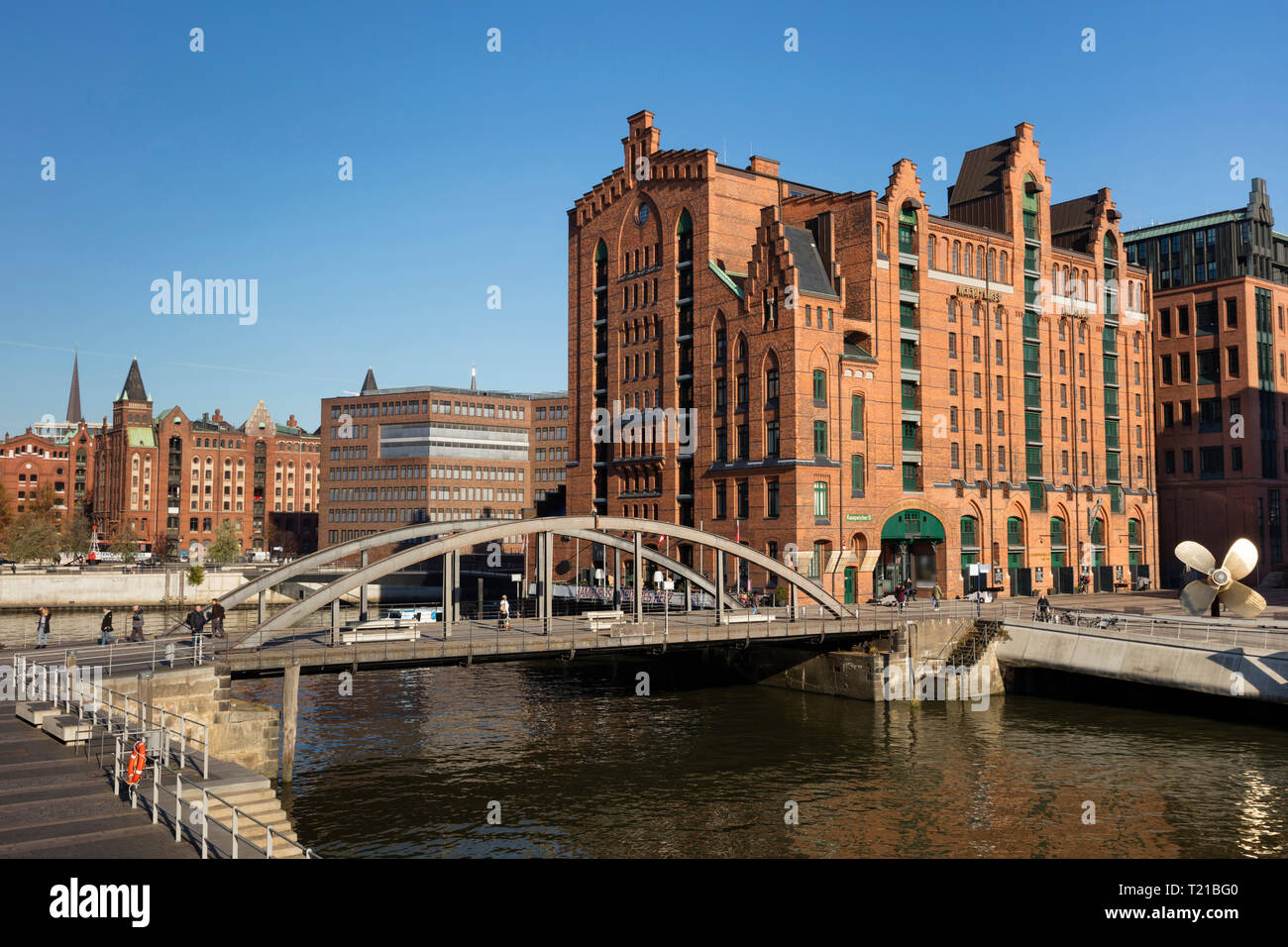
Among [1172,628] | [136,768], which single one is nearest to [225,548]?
[1172,628]

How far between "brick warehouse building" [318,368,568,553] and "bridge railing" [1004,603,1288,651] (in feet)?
274

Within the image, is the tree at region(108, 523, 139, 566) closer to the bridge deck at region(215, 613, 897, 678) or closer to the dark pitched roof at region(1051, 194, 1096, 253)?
the bridge deck at region(215, 613, 897, 678)

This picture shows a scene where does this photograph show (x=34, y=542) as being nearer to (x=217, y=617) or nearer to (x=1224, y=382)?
(x=217, y=617)

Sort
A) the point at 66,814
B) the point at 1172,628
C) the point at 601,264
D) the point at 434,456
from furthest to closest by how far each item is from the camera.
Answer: the point at 434,456 < the point at 601,264 < the point at 1172,628 < the point at 66,814

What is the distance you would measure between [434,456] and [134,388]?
70825 mm

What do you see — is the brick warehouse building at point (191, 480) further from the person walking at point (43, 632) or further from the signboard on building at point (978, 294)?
the signboard on building at point (978, 294)


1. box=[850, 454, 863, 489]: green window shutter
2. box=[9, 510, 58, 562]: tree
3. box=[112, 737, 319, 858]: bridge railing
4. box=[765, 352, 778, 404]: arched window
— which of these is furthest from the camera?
box=[9, 510, 58, 562]: tree

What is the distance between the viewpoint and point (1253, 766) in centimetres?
3381

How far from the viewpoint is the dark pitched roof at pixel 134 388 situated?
16662cm

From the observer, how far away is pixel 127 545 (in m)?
138

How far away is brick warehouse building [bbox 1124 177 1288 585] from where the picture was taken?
79.5 metres

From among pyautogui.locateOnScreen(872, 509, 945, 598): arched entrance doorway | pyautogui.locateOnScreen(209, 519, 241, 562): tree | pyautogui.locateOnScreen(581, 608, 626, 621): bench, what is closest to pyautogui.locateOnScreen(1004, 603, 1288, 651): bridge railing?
pyautogui.locateOnScreen(872, 509, 945, 598): arched entrance doorway

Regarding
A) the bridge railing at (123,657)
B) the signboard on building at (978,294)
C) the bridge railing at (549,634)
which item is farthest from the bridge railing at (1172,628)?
the bridge railing at (123,657)

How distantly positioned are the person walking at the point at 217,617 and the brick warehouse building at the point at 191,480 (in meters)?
127
